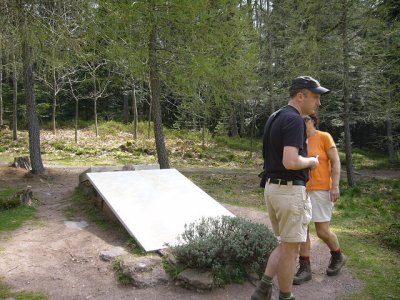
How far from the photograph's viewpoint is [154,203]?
237 inches

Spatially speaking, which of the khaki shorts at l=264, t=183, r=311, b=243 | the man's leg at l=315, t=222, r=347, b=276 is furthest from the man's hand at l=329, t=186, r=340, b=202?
the khaki shorts at l=264, t=183, r=311, b=243

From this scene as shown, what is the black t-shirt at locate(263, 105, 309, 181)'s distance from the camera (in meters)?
3.10

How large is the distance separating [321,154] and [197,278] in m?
1.79

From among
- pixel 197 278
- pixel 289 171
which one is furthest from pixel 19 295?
pixel 289 171

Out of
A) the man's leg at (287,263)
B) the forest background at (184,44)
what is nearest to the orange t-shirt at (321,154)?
the man's leg at (287,263)

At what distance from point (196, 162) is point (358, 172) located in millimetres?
6729

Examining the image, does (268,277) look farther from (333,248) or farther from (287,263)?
(333,248)

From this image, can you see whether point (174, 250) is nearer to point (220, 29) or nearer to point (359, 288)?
point (359, 288)

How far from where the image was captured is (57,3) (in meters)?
9.06

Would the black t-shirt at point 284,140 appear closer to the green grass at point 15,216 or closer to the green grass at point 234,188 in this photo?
the green grass at point 15,216

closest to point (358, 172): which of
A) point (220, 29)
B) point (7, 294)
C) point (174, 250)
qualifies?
point (220, 29)

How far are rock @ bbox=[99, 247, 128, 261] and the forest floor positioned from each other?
70 millimetres

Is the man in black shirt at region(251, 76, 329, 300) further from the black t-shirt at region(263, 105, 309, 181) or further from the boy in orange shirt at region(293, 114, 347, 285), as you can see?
the boy in orange shirt at region(293, 114, 347, 285)

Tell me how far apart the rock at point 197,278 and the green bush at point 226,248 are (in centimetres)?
8
